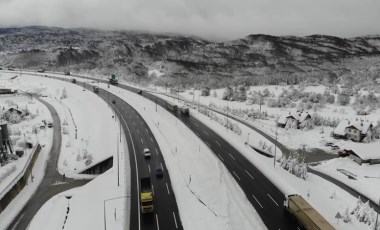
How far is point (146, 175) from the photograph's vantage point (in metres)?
56.9

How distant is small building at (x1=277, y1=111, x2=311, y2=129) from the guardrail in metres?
67.1

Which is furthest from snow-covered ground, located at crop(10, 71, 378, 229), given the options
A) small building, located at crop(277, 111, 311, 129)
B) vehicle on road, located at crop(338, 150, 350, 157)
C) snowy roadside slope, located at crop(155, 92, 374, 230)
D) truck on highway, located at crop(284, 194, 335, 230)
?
small building, located at crop(277, 111, 311, 129)

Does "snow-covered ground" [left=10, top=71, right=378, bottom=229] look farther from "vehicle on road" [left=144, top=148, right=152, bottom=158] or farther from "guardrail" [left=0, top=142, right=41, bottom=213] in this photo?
"guardrail" [left=0, top=142, right=41, bottom=213]

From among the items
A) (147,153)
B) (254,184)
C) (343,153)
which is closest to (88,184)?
(147,153)

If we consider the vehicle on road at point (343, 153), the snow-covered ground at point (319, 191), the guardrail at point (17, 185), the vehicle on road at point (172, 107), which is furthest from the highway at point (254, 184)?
the guardrail at point (17, 185)

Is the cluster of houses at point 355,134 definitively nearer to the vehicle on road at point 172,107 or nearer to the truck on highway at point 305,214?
the vehicle on road at point 172,107

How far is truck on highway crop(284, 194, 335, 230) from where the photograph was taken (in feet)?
123

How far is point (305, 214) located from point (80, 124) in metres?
67.9

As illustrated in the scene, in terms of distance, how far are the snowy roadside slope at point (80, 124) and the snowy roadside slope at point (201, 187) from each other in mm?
11665

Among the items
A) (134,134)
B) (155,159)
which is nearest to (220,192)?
(155,159)

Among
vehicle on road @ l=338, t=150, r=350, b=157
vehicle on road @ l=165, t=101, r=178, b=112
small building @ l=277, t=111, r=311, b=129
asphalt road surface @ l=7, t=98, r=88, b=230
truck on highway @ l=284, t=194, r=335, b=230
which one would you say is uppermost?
vehicle on road @ l=165, t=101, r=178, b=112

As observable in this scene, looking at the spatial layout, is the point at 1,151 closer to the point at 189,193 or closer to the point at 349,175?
the point at 189,193

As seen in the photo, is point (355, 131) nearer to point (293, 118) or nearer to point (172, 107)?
point (293, 118)

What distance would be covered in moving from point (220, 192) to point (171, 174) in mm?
9703
